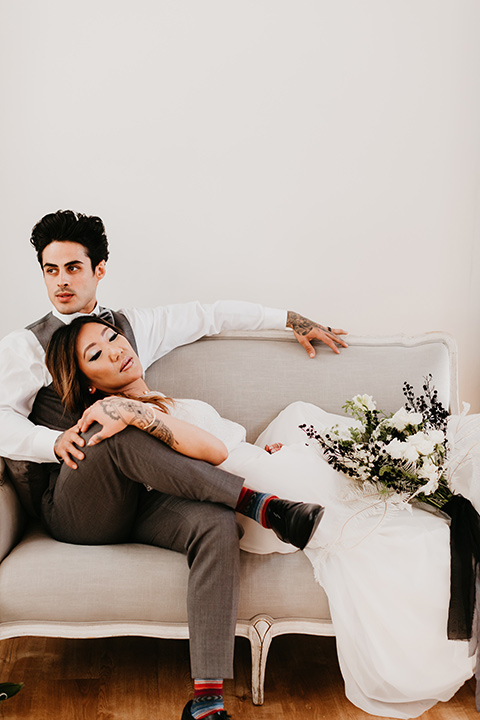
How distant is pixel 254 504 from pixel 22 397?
773 mm

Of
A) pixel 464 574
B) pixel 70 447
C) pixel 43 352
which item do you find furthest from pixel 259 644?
pixel 43 352

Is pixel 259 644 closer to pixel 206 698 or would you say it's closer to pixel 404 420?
pixel 206 698

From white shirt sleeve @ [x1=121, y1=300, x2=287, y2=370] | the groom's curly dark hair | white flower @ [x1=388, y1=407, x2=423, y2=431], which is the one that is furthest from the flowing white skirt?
the groom's curly dark hair

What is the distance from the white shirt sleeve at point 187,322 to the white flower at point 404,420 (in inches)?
27.0

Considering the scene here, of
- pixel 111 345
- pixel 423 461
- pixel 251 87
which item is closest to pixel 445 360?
pixel 423 461

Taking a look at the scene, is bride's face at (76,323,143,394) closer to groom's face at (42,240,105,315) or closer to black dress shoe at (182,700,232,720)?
groom's face at (42,240,105,315)

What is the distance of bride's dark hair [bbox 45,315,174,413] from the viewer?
6.53 ft

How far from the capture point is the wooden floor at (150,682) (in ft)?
5.81

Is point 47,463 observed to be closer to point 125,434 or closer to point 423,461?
point 125,434

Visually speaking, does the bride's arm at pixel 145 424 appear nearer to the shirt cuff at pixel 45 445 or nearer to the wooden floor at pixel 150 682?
the shirt cuff at pixel 45 445

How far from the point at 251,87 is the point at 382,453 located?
5.76ft

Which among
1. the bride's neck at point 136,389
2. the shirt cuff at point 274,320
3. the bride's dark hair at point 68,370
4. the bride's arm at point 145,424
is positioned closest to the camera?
the bride's arm at point 145,424

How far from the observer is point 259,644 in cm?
179

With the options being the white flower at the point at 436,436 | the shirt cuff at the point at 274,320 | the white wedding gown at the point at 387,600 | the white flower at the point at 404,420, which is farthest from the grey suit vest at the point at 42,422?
the white flower at the point at 436,436
